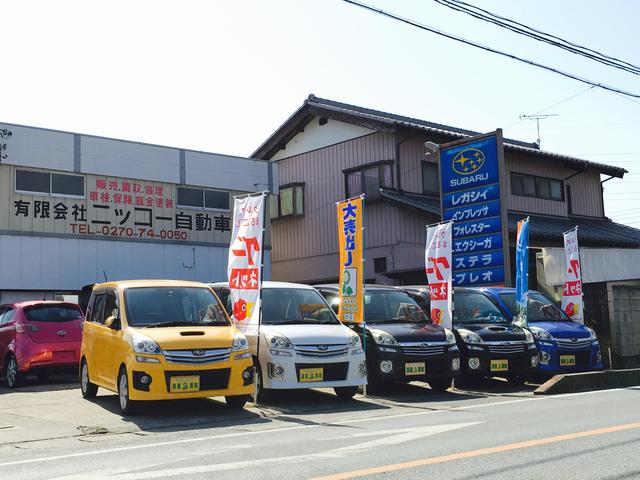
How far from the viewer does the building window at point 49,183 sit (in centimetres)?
1961

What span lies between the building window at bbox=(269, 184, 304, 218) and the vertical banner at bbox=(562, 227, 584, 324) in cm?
1224

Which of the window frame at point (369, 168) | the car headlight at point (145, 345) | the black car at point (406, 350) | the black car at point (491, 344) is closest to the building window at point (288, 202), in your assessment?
the window frame at point (369, 168)

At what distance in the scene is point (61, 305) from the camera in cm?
1481

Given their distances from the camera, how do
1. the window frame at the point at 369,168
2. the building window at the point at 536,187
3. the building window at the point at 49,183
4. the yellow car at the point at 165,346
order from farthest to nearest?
the building window at the point at 536,187
the window frame at the point at 369,168
the building window at the point at 49,183
the yellow car at the point at 165,346

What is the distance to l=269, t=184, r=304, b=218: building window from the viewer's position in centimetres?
2702

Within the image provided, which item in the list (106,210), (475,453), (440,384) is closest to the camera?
(475,453)

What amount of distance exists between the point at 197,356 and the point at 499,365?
568 centimetres

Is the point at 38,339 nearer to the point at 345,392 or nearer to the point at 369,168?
the point at 345,392

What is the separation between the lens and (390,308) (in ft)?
43.3

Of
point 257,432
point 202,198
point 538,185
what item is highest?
point 538,185

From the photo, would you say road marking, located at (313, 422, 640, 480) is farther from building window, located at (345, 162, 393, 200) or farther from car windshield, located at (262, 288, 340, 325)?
building window, located at (345, 162, 393, 200)

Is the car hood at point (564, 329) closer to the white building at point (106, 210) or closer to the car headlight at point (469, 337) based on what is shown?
the car headlight at point (469, 337)

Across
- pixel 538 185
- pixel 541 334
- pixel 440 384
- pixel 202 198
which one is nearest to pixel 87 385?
pixel 440 384

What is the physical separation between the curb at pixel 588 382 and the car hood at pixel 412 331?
185 cm
